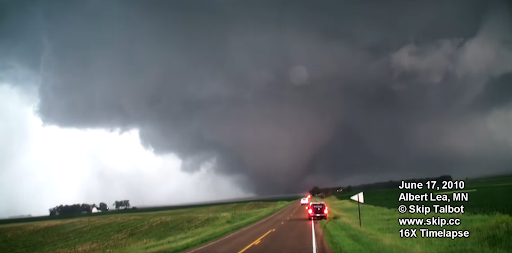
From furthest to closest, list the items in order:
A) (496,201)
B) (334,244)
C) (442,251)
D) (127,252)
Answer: (496,201) → (127,252) → (334,244) → (442,251)

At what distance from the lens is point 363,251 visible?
1681cm

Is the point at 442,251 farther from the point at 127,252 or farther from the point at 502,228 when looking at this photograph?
the point at 127,252

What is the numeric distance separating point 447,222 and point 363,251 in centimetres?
430

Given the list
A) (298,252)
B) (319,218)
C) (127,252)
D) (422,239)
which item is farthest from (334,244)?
(319,218)

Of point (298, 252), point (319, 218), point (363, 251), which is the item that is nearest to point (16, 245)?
point (319, 218)

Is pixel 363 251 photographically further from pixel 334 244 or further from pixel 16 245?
pixel 16 245

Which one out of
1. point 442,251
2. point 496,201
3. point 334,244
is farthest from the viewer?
point 496,201

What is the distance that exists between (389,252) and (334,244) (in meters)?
5.18

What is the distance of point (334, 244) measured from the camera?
66.3 feet

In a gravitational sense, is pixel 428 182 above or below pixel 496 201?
above

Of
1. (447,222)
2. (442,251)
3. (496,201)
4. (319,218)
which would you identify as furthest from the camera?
(319,218)

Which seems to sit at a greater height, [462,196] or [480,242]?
[462,196]

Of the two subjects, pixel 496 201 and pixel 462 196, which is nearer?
pixel 462 196

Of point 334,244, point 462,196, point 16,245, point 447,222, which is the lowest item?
point 16,245
